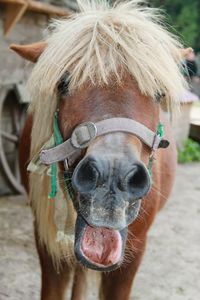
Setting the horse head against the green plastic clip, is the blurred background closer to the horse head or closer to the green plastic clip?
the horse head

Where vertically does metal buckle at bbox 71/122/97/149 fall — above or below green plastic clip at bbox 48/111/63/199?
above

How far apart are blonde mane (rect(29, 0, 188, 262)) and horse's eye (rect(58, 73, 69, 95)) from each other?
12mm

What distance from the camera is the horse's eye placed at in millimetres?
1603

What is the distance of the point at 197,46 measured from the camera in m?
17.2

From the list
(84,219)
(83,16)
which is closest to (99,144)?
(84,219)

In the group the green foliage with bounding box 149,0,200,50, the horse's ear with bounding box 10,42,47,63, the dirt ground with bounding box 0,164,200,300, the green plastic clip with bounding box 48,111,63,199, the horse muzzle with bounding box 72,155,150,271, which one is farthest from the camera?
the green foliage with bounding box 149,0,200,50

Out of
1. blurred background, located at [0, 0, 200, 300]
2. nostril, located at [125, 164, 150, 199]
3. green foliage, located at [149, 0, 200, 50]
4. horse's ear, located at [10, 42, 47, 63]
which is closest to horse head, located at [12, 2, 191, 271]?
nostril, located at [125, 164, 150, 199]

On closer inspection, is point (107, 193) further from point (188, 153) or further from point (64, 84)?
point (188, 153)

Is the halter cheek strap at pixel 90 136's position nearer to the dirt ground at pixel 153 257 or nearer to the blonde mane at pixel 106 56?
the blonde mane at pixel 106 56

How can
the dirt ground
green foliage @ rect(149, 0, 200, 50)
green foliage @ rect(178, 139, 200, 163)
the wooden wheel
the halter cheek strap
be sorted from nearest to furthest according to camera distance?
the halter cheek strap → the dirt ground → the wooden wheel → green foliage @ rect(178, 139, 200, 163) → green foliage @ rect(149, 0, 200, 50)

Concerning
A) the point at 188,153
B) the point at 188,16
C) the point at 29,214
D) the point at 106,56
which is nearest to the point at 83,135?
the point at 106,56

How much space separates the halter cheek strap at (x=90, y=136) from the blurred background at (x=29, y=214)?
71 cm

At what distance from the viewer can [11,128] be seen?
Result: 475 cm

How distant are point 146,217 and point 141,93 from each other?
24.8 inches
